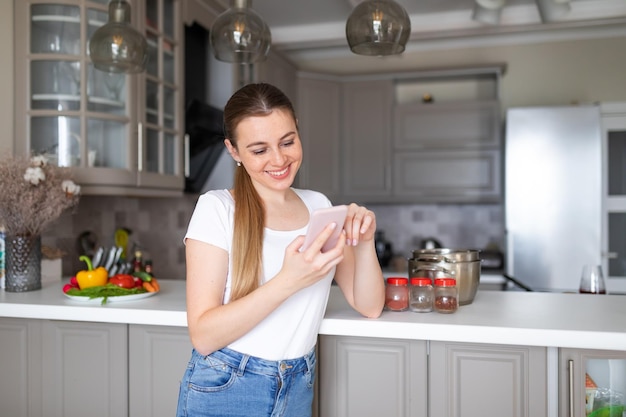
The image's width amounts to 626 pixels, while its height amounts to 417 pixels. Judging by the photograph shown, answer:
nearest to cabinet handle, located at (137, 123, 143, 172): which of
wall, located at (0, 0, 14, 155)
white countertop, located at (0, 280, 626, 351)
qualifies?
wall, located at (0, 0, 14, 155)

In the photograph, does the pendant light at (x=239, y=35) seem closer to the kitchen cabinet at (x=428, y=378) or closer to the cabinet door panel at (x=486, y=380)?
the kitchen cabinet at (x=428, y=378)

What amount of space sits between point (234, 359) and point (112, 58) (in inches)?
45.5

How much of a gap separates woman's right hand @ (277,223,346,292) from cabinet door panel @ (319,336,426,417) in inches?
19.5

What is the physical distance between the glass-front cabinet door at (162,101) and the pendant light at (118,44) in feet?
2.09

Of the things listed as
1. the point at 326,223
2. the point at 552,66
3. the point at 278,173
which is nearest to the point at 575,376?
the point at 326,223

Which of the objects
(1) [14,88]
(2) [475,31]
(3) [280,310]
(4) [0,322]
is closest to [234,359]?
(3) [280,310]

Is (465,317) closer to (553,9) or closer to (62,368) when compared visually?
(62,368)

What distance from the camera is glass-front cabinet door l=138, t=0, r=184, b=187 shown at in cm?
266

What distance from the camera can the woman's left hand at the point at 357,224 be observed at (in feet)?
4.23

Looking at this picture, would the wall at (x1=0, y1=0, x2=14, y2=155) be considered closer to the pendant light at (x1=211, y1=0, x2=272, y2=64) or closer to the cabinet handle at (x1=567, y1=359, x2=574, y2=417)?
the pendant light at (x1=211, y1=0, x2=272, y2=64)

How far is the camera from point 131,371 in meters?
1.77

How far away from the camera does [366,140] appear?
4.47 meters

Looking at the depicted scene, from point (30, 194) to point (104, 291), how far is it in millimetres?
459

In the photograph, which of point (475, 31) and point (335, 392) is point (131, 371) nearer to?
point (335, 392)
